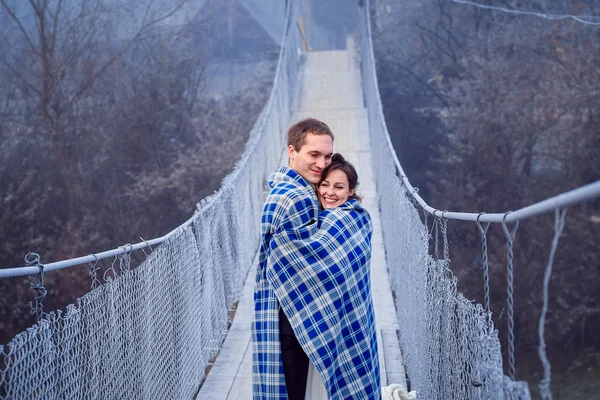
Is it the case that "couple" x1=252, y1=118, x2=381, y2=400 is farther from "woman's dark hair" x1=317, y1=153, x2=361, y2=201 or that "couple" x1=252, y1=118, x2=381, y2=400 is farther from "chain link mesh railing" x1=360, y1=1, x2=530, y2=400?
"chain link mesh railing" x1=360, y1=1, x2=530, y2=400

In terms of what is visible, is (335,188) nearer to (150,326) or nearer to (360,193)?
(150,326)

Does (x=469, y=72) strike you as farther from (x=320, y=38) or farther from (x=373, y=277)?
(x=320, y=38)

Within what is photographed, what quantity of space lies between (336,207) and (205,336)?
162cm

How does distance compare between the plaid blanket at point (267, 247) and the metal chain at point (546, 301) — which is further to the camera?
the plaid blanket at point (267, 247)

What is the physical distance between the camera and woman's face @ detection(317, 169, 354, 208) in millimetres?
1848

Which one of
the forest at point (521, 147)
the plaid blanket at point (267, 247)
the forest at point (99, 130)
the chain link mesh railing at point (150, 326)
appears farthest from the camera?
the forest at point (99, 130)

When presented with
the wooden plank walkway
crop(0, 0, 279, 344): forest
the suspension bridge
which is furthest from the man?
crop(0, 0, 279, 344): forest

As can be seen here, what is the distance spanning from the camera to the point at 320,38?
84.9 feet

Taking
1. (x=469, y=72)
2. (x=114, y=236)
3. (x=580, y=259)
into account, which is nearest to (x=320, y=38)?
(x=469, y=72)

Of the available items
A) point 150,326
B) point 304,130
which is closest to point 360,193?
point 150,326

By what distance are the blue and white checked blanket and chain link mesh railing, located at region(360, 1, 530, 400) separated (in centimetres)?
25

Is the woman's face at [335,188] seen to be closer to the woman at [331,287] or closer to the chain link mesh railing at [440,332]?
the woman at [331,287]

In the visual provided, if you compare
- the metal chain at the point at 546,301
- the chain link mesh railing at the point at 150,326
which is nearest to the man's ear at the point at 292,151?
the chain link mesh railing at the point at 150,326

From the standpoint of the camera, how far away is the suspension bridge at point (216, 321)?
147 centimetres
